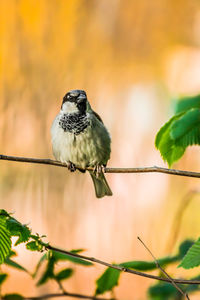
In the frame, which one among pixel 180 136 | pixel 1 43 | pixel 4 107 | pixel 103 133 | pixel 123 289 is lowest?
pixel 123 289

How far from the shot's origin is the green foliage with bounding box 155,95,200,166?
1423 millimetres

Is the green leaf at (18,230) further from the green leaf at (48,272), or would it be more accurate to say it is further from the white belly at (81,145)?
the white belly at (81,145)

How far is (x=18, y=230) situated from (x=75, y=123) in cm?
167

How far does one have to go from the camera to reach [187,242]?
1.72 meters

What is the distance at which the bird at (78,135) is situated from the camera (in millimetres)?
2814

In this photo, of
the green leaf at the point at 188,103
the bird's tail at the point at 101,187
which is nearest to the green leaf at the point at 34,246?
the green leaf at the point at 188,103

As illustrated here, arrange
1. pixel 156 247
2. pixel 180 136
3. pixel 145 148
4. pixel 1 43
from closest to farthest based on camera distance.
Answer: pixel 180 136
pixel 156 247
pixel 145 148
pixel 1 43

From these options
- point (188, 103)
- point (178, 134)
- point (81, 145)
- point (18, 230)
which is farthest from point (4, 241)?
point (81, 145)

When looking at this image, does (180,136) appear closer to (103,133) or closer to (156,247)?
(103,133)

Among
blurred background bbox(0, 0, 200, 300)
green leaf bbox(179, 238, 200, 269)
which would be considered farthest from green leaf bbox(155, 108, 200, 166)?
blurred background bbox(0, 0, 200, 300)

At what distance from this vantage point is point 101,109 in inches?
173

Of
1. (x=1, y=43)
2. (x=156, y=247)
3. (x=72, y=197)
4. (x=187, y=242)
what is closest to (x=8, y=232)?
(x=187, y=242)

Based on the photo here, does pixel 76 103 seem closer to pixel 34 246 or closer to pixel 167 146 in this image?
pixel 167 146

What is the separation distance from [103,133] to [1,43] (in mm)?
2275
